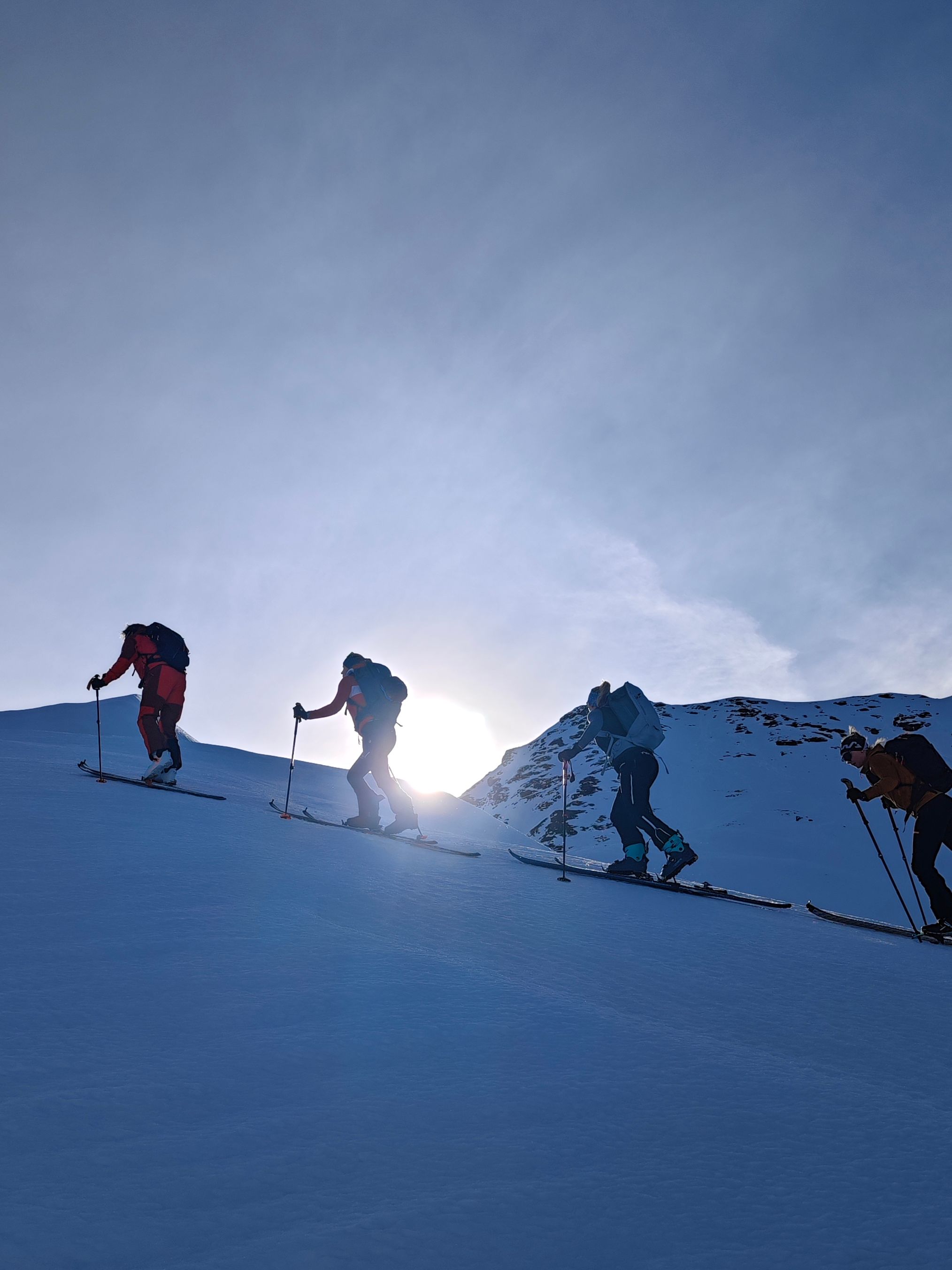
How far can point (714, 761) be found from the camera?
3188 cm

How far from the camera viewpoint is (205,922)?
3.49m

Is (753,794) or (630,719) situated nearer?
(630,719)

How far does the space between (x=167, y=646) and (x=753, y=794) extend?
23.2m

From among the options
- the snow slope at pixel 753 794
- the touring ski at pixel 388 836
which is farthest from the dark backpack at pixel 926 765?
the snow slope at pixel 753 794

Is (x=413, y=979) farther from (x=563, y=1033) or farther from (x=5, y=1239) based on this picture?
(x=5, y=1239)

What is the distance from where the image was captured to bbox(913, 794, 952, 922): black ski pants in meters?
6.17

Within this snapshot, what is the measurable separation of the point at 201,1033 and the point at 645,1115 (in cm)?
134

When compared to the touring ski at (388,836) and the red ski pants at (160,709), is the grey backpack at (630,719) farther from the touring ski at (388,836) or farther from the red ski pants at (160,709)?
the red ski pants at (160,709)

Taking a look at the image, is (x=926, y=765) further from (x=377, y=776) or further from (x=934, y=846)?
(x=377, y=776)

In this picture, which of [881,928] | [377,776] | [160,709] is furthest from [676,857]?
[160,709]

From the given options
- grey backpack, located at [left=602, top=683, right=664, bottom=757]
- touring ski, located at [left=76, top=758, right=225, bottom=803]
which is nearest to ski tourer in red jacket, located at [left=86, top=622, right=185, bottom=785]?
touring ski, located at [left=76, top=758, right=225, bottom=803]

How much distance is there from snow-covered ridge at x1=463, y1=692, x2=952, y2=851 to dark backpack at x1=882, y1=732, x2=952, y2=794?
60.6ft

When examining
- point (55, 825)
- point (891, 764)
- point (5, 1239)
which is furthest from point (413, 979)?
point (891, 764)

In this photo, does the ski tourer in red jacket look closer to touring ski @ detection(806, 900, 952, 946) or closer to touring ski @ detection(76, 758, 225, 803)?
touring ski @ detection(76, 758, 225, 803)
